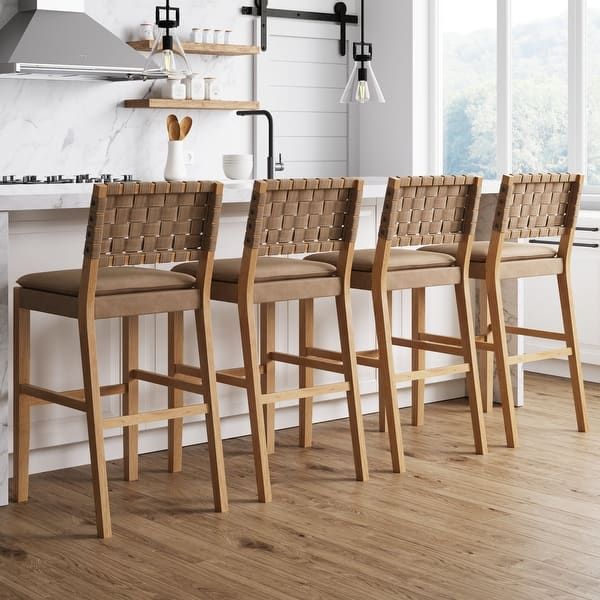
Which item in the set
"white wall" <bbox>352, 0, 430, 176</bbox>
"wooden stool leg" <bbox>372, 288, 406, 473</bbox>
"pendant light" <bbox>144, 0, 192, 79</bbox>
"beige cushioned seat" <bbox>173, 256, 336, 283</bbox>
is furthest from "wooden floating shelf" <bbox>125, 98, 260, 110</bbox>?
"wooden stool leg" <bbox>372, 288, 406, 473</bbox>

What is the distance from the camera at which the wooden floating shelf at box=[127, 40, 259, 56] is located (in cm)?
623

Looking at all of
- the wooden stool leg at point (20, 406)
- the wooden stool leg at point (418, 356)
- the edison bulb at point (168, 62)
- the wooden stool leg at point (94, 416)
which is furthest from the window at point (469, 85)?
the wooden stool leg at point (94, 416)

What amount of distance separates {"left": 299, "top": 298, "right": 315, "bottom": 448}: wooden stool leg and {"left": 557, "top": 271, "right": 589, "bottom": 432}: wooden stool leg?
1.00 metres

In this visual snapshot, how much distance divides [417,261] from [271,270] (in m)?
0.64

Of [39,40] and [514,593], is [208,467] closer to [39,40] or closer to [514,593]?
[514,593]

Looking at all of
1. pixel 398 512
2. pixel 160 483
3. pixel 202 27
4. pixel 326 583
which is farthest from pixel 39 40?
pixel 326 583

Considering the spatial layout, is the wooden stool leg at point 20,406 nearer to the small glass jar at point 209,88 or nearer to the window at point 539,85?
the small glass jar at point 209,88

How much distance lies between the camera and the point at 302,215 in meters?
3.58

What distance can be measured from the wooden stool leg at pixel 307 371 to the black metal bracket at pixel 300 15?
2.98 meters

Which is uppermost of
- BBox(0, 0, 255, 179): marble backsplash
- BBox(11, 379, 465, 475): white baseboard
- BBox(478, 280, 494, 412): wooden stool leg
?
BBox(0, 0, 255, 179): marble backsplash

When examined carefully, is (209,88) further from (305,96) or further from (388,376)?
(388,376)

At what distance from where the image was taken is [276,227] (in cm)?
354

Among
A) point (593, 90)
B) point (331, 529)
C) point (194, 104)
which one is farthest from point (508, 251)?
point (194, 104)

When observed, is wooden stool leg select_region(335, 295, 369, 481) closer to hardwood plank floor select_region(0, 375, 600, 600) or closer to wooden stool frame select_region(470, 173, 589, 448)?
hardwood plank floor select_region(0, 375, 600, 600)
